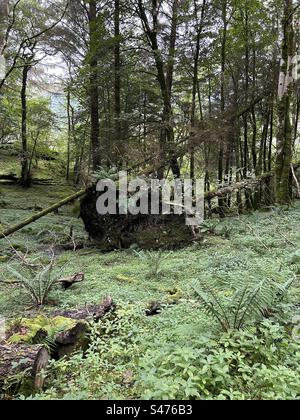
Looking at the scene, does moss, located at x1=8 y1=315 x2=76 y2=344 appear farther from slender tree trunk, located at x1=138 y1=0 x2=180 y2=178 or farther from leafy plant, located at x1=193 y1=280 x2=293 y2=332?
slender tree trunk, located at x1=138 y1=0 x2=180 y2=178

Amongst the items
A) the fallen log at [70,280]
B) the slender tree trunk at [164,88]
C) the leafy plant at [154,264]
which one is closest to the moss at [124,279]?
the leafy plant at [154,264]

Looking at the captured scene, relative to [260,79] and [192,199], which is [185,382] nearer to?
[192,199]

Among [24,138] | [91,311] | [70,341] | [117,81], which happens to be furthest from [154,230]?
[24,138]

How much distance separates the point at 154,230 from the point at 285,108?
15.8ft

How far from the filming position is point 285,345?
8.38 ft

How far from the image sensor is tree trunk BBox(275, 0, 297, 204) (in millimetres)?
7820

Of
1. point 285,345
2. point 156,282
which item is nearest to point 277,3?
point 156,282

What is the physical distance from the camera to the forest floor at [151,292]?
93.7 inches

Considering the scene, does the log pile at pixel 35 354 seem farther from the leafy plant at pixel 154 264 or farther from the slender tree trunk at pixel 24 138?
the slender tree trunk at pixel 24 138

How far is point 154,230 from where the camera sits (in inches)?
293

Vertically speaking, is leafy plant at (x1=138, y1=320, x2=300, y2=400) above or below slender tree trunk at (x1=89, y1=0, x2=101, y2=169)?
below

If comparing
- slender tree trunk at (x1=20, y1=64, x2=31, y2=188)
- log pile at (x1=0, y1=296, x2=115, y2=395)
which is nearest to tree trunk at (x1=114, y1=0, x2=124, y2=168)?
slender tree trunk at (x1=20, y1=64, x2=31, y2=188)

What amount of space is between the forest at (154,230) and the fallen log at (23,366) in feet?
0.05

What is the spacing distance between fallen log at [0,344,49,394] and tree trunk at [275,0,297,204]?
7.75m
